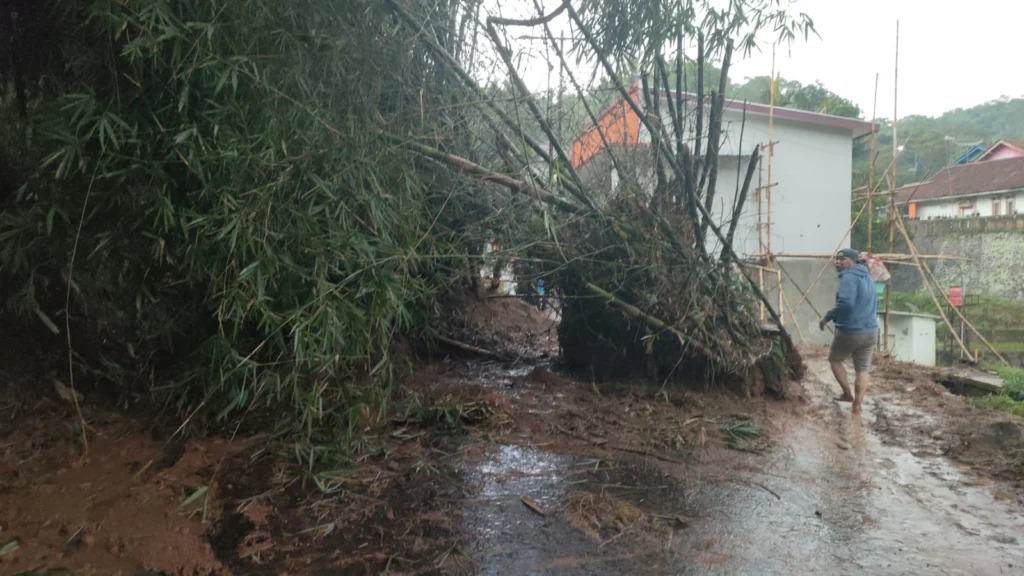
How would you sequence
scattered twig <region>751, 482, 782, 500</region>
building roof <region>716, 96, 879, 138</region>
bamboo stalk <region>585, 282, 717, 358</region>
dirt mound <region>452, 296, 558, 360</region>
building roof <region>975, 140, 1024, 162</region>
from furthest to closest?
building roof <region>975, 140, 1024, 162</region>
building roof <region>716, 96, 879, 138</region>
dirt mound <region>452, 296, 558, 360</region>
bamboo stalk <region>585, 282, 717, 358</region>
scattered twig <region>751, 482, 782, 500</region>

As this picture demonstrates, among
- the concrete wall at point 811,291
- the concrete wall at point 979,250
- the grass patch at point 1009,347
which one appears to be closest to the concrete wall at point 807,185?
the concrete wall at point 811,291

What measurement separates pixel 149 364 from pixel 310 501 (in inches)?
52.1

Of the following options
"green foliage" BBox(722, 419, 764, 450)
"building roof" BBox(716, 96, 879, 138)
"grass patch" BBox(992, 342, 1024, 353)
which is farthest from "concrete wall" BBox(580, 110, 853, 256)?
"green foliage" BBox(722, 419, 764, 450)

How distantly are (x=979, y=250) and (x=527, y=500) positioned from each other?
13.7 meters

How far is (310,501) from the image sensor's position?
384cm

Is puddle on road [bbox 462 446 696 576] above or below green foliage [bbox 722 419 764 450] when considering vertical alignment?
below

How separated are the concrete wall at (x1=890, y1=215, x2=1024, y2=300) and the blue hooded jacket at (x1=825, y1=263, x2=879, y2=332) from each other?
8462 millimetres

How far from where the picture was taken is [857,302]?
6309mm

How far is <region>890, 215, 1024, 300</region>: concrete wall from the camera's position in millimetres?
13586

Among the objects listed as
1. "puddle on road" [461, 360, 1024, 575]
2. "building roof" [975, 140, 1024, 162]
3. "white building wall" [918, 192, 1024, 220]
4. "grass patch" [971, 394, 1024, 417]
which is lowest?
"puddle on road" [461, 360, 1024, 575]

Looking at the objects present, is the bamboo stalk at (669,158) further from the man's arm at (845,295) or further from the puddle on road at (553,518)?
the puddle on road at (553,518)

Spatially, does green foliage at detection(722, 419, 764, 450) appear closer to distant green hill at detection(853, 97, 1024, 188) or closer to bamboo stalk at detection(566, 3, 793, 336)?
bamboo stalk at detection(566, 3, 793, 336)

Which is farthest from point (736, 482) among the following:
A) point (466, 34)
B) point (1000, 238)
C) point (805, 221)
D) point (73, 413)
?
point (1000, 238)

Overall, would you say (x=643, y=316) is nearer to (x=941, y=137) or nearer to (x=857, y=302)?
(x=857, y=302)
